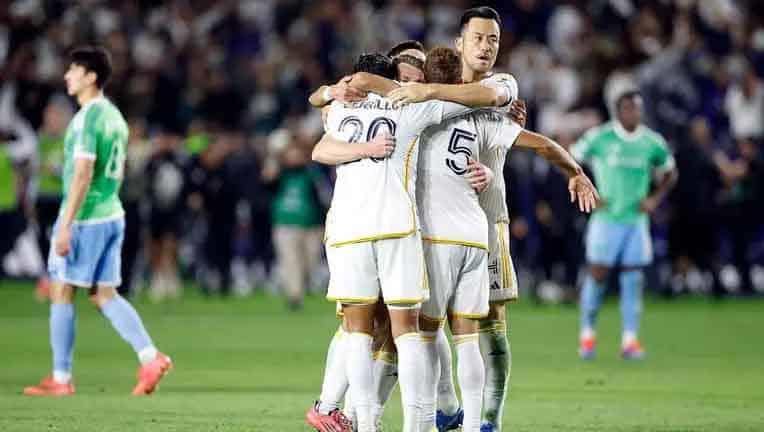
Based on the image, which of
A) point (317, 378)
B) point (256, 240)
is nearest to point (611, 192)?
point (317, 378)

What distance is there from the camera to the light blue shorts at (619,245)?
16875 millimetres

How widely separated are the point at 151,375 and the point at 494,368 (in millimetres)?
3269

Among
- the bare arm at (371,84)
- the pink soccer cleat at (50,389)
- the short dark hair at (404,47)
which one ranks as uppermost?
the short dark hair at (404,47)

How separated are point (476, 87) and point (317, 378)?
5.30m

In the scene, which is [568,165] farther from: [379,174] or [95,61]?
[95,61]

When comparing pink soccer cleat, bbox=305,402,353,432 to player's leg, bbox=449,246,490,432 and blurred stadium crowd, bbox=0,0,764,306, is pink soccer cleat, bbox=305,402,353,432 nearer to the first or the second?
player's leg, bbox=449,246,490,432

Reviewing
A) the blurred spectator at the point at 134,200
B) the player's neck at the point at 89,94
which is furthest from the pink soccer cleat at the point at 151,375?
the blurred spectator at the point at 134,200

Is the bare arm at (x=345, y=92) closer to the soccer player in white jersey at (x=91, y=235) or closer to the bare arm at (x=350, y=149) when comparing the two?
the bare arm at (x=350, y=149)

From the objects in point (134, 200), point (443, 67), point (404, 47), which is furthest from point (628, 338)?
point (134, 200)

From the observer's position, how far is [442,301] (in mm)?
9281

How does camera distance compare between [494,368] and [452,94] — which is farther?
[494,368]

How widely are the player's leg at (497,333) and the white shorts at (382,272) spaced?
104cm

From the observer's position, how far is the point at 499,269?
33.0ft

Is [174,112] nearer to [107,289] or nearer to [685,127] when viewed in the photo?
[685,127]
